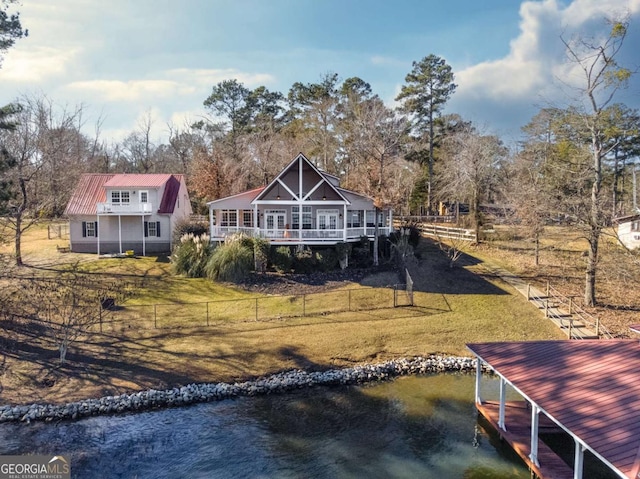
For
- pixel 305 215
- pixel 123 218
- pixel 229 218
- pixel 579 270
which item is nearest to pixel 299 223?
pixel 305 215

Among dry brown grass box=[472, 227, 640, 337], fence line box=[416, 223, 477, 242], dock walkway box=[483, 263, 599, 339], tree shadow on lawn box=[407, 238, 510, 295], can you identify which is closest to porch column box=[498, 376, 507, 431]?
dock walkway box=[483, 263, 599, 339]

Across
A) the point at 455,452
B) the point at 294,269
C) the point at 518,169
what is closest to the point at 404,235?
the point at 294,269

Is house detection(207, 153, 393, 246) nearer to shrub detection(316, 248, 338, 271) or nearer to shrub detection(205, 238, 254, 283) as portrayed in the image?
shrub detection(316, 248, 338, 271)

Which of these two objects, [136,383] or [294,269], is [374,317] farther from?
[136,383]

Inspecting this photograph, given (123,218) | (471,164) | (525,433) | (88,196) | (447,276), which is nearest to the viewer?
(525,433)

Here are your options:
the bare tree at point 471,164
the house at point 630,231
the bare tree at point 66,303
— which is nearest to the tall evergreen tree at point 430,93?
the bare tree at point 471,164

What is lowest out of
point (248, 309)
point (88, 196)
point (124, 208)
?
point (248, 309)

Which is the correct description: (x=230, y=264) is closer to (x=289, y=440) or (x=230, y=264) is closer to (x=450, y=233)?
(x=289, y=440)
